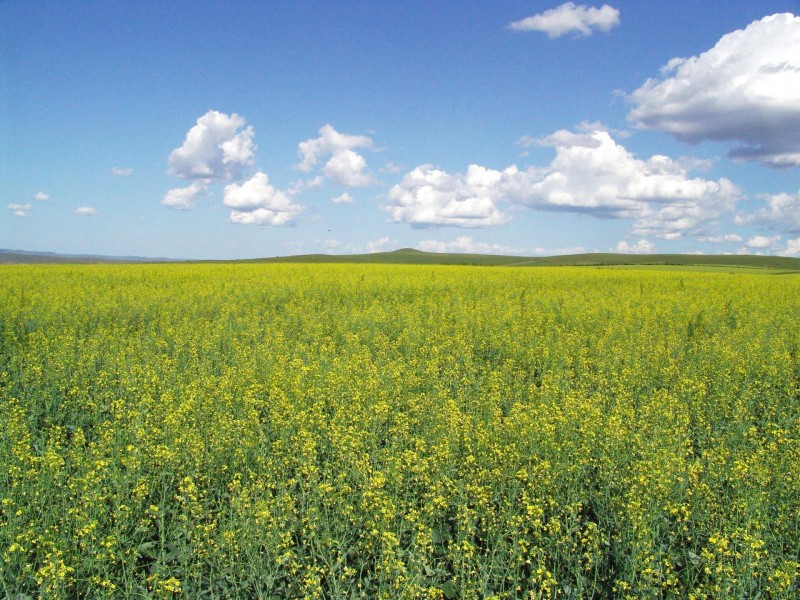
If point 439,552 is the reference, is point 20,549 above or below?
above

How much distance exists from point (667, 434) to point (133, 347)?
9768mm

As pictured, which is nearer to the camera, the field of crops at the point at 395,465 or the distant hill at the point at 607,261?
the field of crops at the point at 395,465

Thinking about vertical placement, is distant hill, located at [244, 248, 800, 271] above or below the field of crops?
above

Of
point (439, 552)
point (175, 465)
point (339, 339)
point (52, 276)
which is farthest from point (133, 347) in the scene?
point (52, 276)

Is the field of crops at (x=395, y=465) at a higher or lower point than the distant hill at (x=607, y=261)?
lower

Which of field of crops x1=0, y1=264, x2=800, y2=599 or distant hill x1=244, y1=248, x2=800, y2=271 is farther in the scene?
distant hill x1=244, y1=248, x2=800, y2=271

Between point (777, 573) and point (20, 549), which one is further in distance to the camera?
point (20, 549)

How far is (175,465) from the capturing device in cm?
544

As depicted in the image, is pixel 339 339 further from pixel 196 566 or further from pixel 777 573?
pixel 777 573

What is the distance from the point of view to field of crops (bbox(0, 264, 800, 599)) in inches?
155

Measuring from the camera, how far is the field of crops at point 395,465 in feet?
13.0

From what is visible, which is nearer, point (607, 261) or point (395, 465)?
point (395, 465)

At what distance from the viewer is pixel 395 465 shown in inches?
192

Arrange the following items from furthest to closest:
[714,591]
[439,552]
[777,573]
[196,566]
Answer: [439,552] → [196,566] → [714,591] → [777,573]
